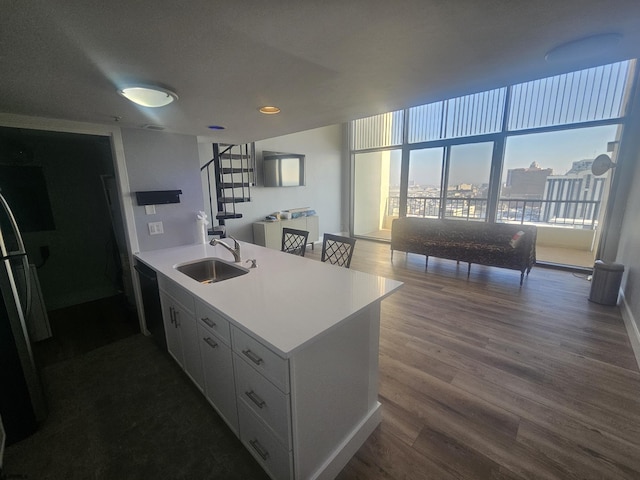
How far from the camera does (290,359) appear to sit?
41.0 inches

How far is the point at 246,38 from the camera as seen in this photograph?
1.02 meters

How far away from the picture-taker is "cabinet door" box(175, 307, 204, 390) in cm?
173

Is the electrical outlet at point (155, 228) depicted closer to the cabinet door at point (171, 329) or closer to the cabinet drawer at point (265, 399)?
the cabinet door at point (171, 329)

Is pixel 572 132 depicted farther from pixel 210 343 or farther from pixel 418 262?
pixel 210 343

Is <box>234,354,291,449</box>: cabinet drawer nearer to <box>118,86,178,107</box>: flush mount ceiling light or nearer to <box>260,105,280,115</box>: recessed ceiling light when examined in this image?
<box>118,86,178,107</box>: flush mount ceiling light

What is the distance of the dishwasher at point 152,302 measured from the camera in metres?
2.17

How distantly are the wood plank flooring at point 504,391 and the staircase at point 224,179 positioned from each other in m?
2.42

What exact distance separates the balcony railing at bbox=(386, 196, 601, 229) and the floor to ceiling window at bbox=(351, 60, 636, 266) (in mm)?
16

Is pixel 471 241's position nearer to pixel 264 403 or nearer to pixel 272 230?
pixel 272 230

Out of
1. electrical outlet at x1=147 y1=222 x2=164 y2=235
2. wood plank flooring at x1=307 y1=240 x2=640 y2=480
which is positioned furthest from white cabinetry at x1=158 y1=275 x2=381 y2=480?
electrical outlet at x1=147 y1=222 x2=164 y2=235

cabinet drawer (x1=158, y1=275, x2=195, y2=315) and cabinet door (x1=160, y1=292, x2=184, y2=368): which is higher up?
cabinet drawer (x1=158, y1=275, x2=195, y2=315)

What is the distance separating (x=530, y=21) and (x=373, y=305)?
4.33 feet

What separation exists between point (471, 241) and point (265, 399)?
3992 millimetres

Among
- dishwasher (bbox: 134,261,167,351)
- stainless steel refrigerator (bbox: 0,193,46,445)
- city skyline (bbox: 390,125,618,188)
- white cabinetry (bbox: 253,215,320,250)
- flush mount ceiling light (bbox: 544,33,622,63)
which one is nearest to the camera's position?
flush mount ceiling light (bbox: 544,33,622,63)
